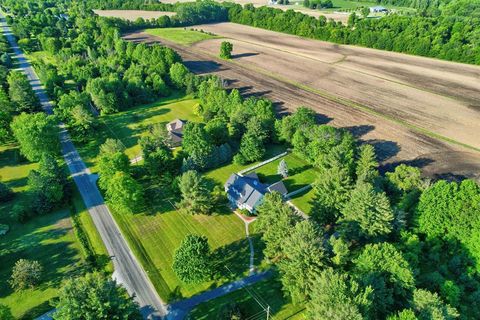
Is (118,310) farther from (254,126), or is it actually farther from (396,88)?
(396,88)

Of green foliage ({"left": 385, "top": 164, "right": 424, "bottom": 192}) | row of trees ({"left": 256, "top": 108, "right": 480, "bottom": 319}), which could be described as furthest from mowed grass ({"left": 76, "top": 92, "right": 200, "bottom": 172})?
green foliage ({"left": 385, "top": 164, "right": 424, "bottom": 192})

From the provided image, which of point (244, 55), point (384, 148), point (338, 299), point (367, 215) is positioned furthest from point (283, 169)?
point (244, 55)

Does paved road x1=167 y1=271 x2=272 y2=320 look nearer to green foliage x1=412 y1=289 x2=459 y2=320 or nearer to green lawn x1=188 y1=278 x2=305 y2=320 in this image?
green lawn x1=188 y1=278 x2=305 y2=320

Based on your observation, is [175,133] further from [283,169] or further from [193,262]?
[193,262]

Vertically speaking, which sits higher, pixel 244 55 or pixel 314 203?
pixel 244 55

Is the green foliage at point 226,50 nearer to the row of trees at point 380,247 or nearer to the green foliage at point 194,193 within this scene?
the row of trees at point 380,247
